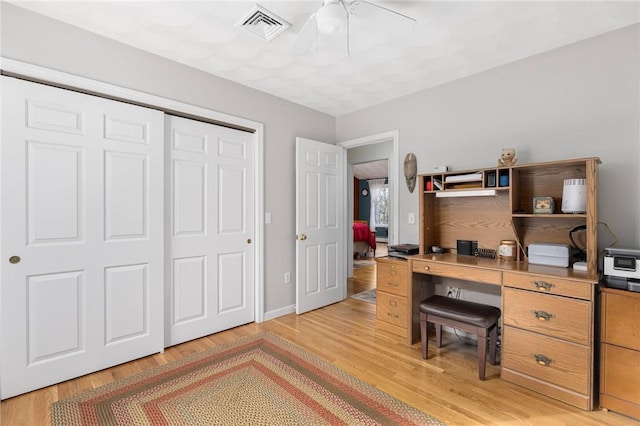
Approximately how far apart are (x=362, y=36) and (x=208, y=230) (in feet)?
Answer: 6.99

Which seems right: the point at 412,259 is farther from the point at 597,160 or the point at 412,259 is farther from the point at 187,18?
the point at 187,18

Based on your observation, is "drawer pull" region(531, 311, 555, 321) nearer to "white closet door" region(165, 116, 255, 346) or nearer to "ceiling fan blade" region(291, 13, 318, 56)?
"ceiling fan blade" region(291, 13, 318, 56)

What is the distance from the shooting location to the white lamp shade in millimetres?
1551

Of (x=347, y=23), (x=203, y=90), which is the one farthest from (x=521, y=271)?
(x=203, y=90)

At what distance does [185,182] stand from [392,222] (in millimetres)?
2287

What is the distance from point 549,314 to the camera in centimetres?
195

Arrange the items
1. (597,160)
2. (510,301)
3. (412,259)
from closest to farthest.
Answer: (597,160) < (510,301) < (412,259)

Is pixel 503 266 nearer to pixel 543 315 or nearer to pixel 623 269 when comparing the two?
pixel 543 315

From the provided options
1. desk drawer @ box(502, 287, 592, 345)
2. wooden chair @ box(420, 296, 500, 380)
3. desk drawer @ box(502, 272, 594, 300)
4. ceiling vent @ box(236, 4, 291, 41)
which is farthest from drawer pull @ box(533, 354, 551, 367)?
ceiling vent @ box(236, 4, 291, 41)

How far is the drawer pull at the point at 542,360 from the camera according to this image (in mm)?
1947

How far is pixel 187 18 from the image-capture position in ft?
6.64

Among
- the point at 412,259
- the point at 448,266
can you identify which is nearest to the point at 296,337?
the point at 412,259

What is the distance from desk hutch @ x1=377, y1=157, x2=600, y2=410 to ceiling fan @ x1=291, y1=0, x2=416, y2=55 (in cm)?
140

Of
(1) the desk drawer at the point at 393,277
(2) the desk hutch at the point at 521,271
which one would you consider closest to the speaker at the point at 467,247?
(2) the desk hutch at the point at 521,271
